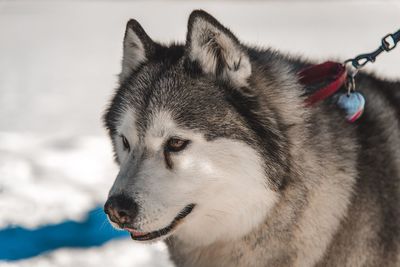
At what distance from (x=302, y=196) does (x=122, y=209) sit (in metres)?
0.64

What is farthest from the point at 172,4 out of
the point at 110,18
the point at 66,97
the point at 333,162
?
the point at 333,162

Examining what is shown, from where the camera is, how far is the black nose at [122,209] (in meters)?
1.95

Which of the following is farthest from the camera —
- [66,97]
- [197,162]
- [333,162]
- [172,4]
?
[172,4]

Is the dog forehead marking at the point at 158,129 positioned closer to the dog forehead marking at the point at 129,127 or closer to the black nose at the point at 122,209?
the dog forehead marking at the point at 129,127

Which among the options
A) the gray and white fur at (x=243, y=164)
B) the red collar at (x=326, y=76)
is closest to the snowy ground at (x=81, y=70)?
the red collar at (x=326, y=76)

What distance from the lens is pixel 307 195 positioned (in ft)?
7.05

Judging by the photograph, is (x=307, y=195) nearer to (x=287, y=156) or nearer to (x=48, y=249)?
(x=287, y=156)

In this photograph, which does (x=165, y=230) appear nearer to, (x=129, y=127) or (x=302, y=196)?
A: (x=129, y=127)

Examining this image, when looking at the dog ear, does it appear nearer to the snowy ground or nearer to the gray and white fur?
the gray and white fur

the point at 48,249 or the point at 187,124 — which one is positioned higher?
the point at 187,124

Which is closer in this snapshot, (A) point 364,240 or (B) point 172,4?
(A) point 364,240

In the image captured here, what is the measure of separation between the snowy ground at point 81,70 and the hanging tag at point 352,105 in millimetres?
775

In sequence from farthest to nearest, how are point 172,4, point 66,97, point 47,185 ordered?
point 172,4, point 66,97, point 47,185

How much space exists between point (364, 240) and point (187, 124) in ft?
2.45
